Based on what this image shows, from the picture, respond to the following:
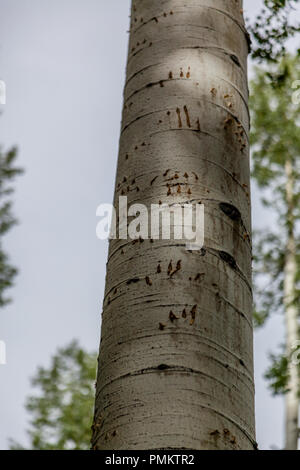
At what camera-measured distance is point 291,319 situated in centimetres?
1062

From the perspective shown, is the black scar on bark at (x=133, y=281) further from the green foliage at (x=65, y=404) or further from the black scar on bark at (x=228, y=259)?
the green foliage at (x=65, y=404)

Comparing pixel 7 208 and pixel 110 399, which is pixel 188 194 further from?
pixel 7 208

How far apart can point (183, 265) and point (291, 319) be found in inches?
386

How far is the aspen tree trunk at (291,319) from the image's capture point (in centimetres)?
913

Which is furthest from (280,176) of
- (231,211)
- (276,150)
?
(231,211)

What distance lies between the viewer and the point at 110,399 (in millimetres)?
1196

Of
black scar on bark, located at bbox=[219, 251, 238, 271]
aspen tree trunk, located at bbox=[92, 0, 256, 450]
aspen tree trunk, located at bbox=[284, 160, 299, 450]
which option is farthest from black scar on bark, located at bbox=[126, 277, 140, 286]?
aspen tree trunk, located at bbox=[284, 160, 299, 450]

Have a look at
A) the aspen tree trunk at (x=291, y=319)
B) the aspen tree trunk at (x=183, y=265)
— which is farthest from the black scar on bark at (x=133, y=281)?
the aspen tree trunk at (x=291, y=319)

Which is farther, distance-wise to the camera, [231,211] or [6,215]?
[6,215]

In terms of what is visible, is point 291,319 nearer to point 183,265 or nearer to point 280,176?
point 280,176

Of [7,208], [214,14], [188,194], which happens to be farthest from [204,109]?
[7,208]

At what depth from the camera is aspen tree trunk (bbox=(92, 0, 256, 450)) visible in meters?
1.12

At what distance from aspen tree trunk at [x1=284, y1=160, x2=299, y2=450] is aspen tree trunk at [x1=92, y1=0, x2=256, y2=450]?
20.4ft

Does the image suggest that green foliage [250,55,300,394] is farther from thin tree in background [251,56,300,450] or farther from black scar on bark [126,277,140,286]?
black scar on bark [126,277,140,286]
